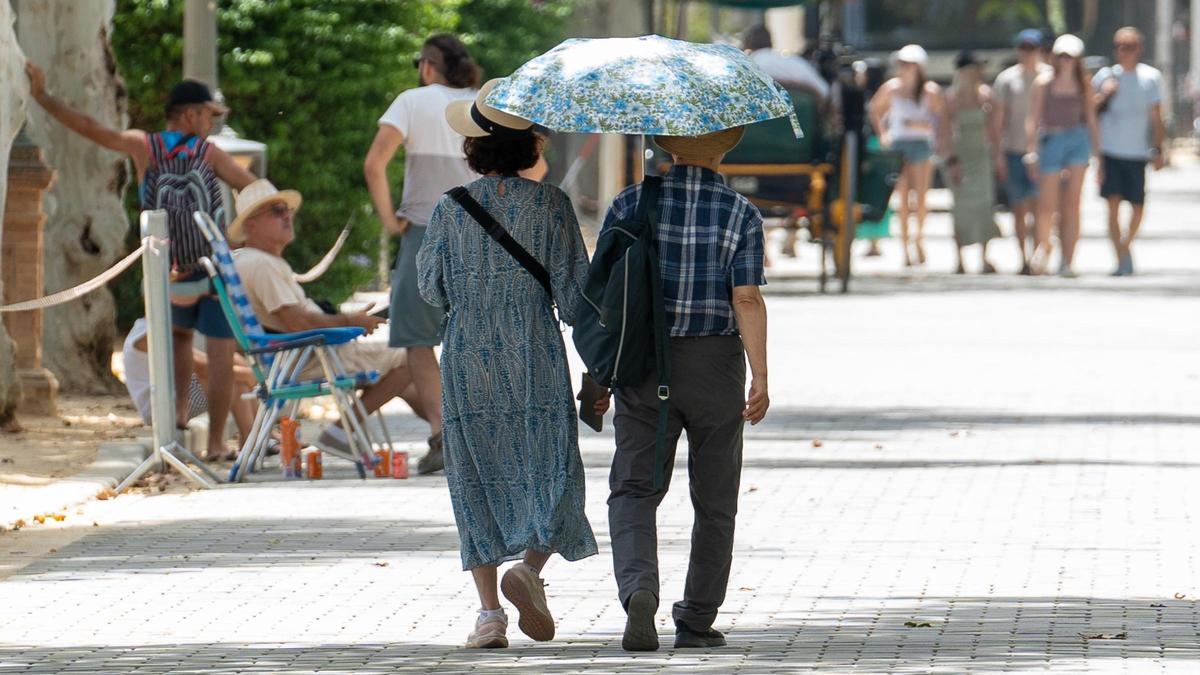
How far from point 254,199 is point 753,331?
478cm

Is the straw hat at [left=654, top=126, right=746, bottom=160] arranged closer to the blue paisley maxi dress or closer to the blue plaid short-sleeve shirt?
the blue plaid short-sleeve shirt

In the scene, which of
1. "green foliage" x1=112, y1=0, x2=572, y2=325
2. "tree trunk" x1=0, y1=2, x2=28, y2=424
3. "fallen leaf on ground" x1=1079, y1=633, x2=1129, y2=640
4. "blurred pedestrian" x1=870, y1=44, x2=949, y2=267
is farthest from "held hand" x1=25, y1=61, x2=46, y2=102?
"blurred pedestrian" x1=870, y1=44, x2=949, y2=267

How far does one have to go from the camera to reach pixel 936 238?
30594mm

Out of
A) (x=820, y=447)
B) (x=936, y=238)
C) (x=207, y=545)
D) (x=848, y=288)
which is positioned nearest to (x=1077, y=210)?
(x=848, y=288)

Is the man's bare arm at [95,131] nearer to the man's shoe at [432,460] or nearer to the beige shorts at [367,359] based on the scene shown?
the beige shorts at [367,359]

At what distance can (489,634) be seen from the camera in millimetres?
6957

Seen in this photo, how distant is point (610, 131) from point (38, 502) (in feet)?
13.3

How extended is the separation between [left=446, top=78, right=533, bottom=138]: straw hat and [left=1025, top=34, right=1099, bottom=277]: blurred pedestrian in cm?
1645

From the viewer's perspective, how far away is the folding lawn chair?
10.7 meters

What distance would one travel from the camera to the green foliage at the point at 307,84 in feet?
53.9

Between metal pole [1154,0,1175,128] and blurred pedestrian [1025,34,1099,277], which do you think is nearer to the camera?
blurred pedestrian [1025,34,1099,277]

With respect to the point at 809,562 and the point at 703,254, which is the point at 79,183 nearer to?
the point at 809,562

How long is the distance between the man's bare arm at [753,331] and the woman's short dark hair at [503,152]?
0.77 metres

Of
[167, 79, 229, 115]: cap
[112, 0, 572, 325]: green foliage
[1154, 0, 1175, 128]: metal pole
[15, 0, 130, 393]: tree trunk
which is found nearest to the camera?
[167, 79, 229, 115]: cap
